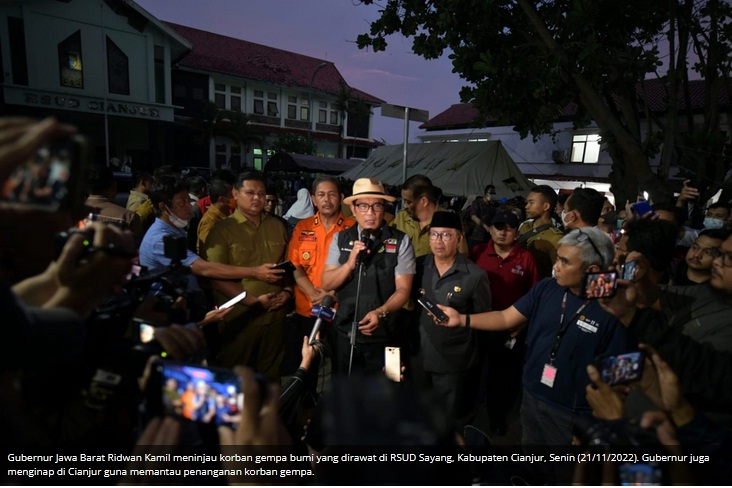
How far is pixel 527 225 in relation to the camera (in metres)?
5.60

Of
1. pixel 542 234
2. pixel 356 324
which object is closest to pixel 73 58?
pixel 356 324

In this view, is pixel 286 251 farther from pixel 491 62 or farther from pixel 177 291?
pixel 491 62

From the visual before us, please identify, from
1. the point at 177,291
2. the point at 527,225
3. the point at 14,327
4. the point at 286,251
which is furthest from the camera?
the point at 527,225

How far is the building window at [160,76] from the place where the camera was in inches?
845

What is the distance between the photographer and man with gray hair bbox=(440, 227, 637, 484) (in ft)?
7.35

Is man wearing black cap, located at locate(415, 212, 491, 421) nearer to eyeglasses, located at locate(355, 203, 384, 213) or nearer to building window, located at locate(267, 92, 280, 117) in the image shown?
eyeglasses, located at locate(355, 203, 384, 213)

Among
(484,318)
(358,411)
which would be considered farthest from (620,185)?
(358,411)

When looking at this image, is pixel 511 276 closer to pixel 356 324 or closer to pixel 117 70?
pixel 356 324

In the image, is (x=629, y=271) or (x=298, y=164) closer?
(x=629, y=271)

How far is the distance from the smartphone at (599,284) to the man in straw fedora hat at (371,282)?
143cm

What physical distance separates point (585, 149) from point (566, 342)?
Answer: 975 inches

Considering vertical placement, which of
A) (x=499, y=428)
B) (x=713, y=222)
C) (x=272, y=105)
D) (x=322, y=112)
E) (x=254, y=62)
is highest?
(x=254, y=62)

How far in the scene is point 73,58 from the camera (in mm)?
17422

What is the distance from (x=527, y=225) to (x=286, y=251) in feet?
11.9
